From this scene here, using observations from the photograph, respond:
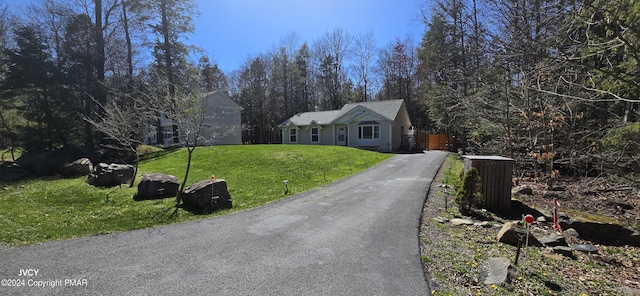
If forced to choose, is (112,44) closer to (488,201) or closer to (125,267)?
(125,267)

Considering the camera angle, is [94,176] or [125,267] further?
[94,176]

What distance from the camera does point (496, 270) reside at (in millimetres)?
3926

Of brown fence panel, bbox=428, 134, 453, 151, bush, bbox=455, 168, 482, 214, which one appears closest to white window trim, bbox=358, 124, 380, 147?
brown fence panel, bbox=428, 134, 453, 151

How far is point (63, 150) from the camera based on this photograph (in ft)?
60.2

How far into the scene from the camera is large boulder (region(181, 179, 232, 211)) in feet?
25.7

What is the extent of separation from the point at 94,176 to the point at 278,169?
774 centimetres

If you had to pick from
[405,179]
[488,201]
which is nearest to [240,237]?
[488,201]

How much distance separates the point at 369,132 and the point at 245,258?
2286 cm

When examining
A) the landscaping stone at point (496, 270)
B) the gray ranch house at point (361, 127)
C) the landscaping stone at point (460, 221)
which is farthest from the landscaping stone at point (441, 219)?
the gray ranch house at point (361, 127)

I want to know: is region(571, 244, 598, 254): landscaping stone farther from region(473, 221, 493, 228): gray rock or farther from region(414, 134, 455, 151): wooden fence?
region(414, 134, 455, 151): wooden fence

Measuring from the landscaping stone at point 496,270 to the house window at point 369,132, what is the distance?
2199 cm

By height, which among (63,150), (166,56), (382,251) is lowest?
(382,251)

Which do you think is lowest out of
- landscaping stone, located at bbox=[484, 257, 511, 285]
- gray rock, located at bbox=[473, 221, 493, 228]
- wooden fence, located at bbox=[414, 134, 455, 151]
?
gray rock, located at bbox=[473, 221, 493, 228]

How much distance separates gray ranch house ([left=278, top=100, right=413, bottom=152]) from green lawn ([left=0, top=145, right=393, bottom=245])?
7.76 m
